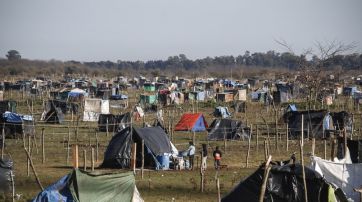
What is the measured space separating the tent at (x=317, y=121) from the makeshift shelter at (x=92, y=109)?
51.2 ft

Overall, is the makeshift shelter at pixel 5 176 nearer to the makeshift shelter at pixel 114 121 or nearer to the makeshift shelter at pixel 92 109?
the makeshift shelter at pixel 114 121

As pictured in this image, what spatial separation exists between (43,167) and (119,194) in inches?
364

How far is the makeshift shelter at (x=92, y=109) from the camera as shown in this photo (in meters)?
45.5

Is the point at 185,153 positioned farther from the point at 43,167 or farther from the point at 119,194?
the point at 119,194

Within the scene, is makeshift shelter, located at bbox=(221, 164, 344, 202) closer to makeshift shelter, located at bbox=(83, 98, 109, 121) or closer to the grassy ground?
the grassy ground

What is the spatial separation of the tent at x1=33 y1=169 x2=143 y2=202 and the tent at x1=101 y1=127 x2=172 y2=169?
8394 millimetres


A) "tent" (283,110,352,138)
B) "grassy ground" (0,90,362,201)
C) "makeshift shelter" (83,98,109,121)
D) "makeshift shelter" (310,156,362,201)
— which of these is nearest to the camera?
"makeshift shelter" (310,156,362,201)

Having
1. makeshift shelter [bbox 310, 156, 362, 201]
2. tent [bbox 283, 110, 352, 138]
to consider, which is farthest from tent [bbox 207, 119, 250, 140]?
makeshift shelter [bbox 310, 156, 362, 201]

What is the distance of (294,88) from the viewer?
62.2m

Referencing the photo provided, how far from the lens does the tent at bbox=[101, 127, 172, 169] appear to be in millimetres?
25344

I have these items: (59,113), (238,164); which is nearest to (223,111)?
(59,113)

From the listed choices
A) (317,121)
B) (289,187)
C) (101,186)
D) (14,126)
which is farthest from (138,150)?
(317,121)

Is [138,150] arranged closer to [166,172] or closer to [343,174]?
[166,172]

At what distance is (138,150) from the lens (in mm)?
25984
